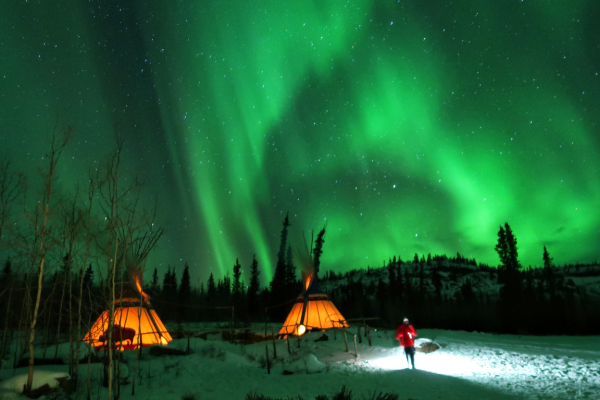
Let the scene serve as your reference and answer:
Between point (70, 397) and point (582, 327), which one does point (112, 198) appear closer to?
point (70, 397)

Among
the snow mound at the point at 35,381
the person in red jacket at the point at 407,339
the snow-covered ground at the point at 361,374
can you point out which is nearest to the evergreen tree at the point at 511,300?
the snow-covered ground at the point at 361,374

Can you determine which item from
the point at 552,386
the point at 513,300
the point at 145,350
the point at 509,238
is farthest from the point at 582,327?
the point at 145,350

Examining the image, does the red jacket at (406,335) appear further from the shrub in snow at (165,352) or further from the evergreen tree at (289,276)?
the evergreen tree at (289,276)

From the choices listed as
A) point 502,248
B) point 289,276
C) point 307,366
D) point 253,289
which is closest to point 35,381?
point 307,366

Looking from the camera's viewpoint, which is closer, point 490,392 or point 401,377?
point 490,392

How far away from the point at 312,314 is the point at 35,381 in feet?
50.3

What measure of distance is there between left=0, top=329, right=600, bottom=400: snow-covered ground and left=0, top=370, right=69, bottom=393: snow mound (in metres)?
0.04

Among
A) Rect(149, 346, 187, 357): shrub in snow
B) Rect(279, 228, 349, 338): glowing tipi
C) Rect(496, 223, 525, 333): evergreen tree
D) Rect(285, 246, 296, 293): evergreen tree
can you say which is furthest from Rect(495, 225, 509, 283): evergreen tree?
Rect(149, 346, 187, 357): shrub in snow

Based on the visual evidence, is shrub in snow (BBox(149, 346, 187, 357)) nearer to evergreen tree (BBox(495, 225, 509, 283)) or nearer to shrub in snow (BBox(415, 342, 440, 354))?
shrub in snow (BBox(415, 342, 440, 354))

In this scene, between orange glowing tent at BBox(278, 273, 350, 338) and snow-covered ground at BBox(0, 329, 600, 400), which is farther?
orange glowing tent at BBox(278, 273, 350, 338)

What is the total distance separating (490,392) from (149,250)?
8.67 m

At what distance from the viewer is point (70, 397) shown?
8859mm

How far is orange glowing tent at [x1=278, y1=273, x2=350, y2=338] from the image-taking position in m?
21.9

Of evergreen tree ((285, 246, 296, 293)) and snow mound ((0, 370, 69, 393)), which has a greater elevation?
evergreen tree ((285, 246, 296, 293))
